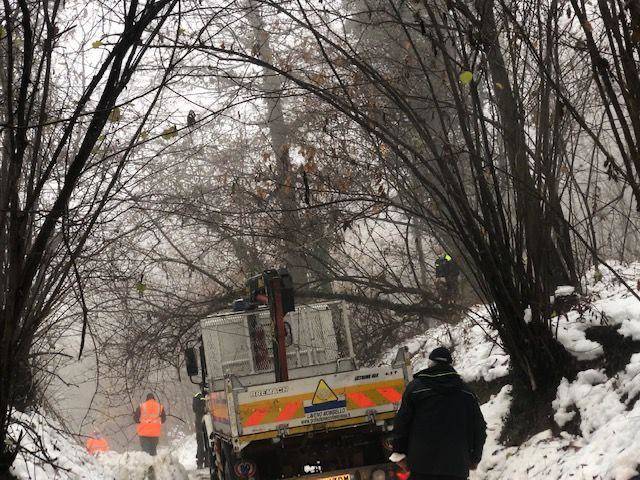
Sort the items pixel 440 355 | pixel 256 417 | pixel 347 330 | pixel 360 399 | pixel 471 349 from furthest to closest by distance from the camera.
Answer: pixel 471 349
pixel 347 330
pixel 360 399
pixel 256 417
pixel 440 355

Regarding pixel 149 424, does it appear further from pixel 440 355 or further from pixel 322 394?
pixel 440 355

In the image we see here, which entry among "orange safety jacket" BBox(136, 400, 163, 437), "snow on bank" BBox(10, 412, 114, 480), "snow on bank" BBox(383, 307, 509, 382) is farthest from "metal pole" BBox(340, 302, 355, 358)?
"orange safety jacket" BBox(136, 400, 163, 437)

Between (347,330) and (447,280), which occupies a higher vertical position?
(447,280)

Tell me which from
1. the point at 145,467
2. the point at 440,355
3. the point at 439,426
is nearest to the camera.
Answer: the point at 439,426

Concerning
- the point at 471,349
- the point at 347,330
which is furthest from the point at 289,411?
the point at 471,349

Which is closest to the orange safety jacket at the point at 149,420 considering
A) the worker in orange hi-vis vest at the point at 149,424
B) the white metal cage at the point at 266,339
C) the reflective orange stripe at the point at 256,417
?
the worker in orange hi-vis vest at the point at 149,424

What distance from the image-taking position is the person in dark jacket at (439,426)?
6934mm

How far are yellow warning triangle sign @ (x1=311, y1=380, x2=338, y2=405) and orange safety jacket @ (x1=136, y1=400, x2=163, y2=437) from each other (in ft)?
40.9

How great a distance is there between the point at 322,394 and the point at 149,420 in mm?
12860

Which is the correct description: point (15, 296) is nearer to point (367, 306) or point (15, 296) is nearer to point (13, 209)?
point (13, 209)

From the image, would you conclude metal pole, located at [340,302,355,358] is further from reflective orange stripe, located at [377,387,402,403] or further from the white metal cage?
reflective orange stripe, located at [377,387,402,403]

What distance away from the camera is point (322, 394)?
970 centimetres

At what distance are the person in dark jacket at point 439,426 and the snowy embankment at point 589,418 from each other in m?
1.14

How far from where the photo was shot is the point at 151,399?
21.1 metres
